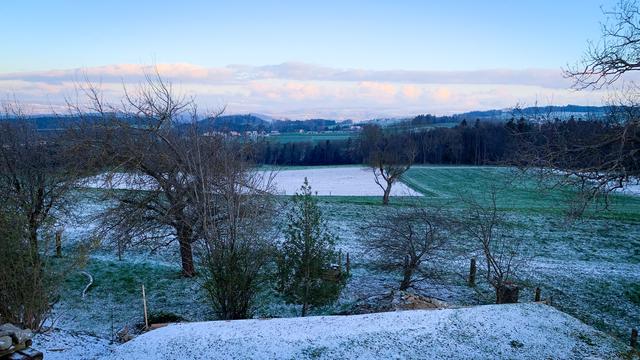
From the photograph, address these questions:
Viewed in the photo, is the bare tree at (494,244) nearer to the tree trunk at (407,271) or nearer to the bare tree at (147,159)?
the tree trunk at (407,271)

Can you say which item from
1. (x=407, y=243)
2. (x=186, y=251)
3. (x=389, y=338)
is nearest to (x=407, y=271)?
(x=407, y=243)

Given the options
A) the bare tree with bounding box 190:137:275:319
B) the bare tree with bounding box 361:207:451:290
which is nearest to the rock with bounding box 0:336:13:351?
the bare tree with bounding box 190:137:275:319

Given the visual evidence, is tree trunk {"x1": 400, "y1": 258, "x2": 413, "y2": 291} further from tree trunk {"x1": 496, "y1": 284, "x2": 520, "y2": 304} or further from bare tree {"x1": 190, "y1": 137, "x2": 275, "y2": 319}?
bare tree {"x1": 190, "y1": 137, "x2": 275, "y2": 319}

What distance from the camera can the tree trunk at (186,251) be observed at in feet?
56.4

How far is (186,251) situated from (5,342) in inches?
399

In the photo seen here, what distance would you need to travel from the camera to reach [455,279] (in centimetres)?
1911

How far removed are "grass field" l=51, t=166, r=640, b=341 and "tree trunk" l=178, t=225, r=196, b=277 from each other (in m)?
0.54

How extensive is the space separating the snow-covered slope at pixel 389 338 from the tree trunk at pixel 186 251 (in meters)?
7.04

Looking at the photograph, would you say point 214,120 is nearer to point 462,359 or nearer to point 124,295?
point 124,295

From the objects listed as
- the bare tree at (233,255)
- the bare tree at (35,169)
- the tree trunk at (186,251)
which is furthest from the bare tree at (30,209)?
the tree trunk at (186,251)

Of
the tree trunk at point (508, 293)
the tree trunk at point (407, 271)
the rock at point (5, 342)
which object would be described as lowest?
the tree trunk at point (407, 271)

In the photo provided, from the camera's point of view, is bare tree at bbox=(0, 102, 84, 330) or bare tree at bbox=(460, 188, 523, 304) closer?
bare tree at bbox=(0, 102, 84, 330)

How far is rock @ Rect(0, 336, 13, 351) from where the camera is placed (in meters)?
8.20

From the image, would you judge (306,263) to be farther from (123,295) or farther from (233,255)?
(123,295)
